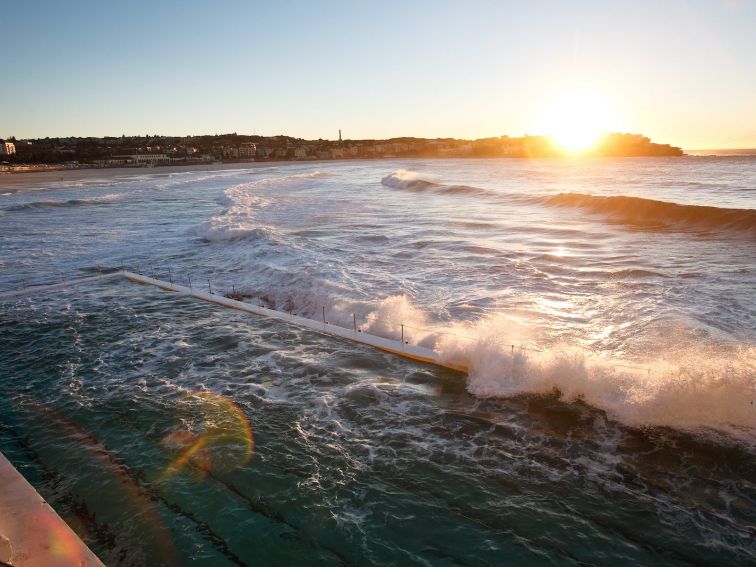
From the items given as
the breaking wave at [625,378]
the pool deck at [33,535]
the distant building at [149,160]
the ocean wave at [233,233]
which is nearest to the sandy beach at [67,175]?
the distant building at [149,160]

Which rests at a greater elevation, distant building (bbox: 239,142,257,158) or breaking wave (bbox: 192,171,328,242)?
distant building (bbox: 239,142,257,158)

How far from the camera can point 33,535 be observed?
5309mm

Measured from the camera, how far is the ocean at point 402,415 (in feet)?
19.5

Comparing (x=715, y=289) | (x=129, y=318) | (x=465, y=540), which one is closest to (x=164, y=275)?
(x=129, y=318)

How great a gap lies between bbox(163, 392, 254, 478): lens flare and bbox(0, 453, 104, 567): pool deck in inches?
61.8

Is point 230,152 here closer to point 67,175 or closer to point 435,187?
point 67,175

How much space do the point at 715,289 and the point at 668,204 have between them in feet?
64.5

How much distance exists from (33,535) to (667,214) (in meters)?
33.8

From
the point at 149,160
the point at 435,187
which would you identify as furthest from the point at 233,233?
the point at 149,160

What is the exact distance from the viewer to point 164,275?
63.4 feet

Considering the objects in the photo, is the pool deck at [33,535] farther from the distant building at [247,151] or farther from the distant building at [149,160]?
the distant building at [247,151]

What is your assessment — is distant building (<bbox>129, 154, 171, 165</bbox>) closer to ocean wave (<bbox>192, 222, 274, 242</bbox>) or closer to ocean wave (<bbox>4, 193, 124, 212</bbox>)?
ocean wave (<bbox>4, 193, 124, 212</bbox>)

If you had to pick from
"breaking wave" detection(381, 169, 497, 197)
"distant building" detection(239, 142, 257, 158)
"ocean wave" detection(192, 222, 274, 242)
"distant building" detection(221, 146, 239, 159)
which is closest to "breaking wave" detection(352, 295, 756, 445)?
"ocean wave" detection(192, 222, 274, 242)

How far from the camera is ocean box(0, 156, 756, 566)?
5.93m
